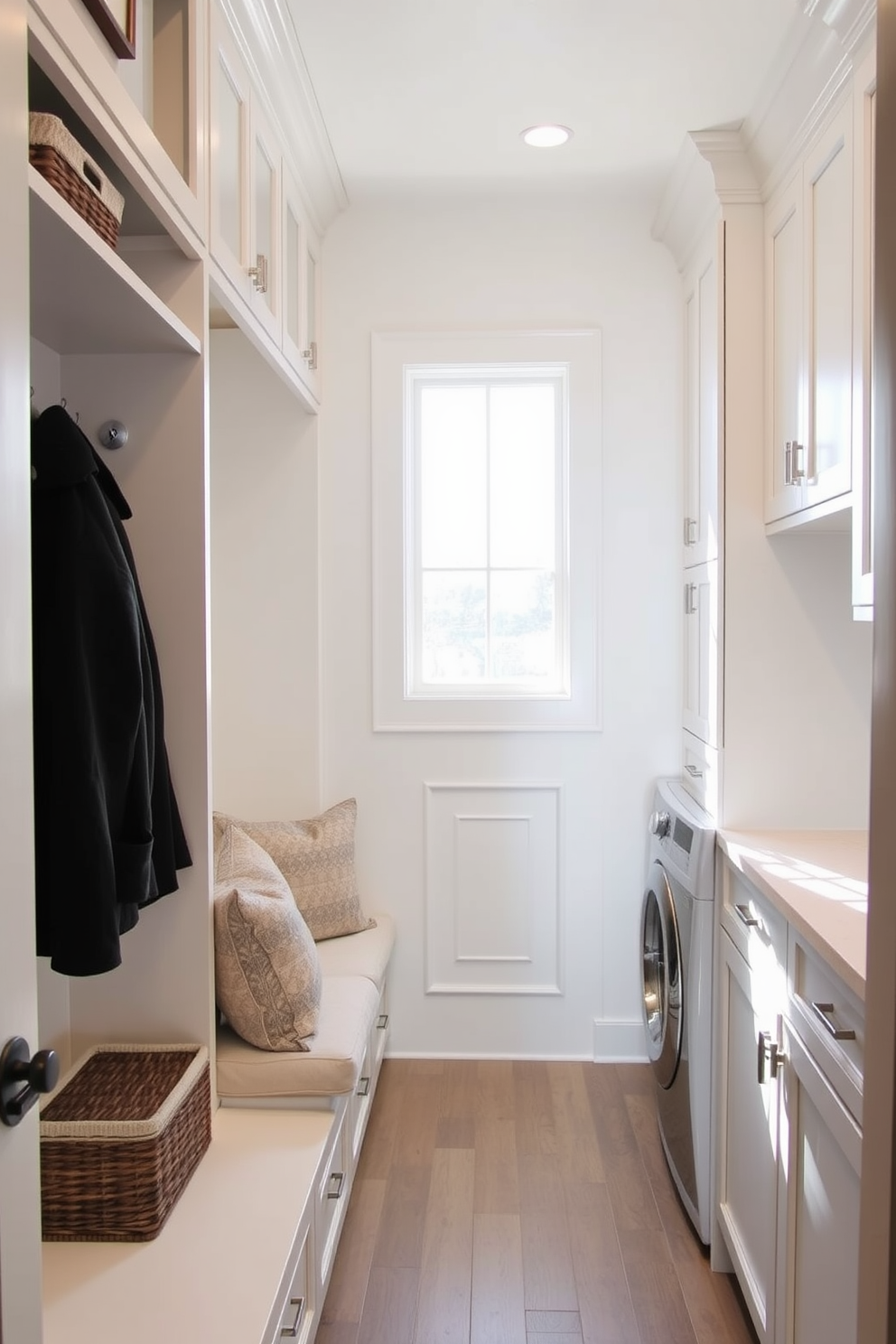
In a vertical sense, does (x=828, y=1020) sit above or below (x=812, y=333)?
below

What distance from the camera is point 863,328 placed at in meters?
1.77

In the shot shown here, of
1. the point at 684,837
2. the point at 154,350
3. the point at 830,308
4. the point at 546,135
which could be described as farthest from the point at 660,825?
the point at 546,135

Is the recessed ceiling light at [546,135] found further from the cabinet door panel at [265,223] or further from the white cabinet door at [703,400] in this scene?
the cabinet door panel at [265,223]

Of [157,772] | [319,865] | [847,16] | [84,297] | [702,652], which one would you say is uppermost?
[847,16]

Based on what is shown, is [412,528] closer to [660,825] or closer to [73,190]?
[660,825]

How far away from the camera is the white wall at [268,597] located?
315 cm

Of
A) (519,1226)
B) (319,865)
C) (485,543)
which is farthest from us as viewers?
(485,543)

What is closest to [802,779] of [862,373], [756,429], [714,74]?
[756,429]

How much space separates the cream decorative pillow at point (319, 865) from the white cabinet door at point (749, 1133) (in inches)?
46.6

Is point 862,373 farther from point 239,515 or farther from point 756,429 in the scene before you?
point 239,515

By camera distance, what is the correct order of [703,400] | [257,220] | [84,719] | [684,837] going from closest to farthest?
[84,719] → [257,220] → [684,837] → [703,400]

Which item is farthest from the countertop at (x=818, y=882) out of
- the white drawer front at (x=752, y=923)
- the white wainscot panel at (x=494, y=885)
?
the white wainscot panel at (x=494, y=885)

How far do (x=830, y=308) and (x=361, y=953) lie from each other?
2047mm

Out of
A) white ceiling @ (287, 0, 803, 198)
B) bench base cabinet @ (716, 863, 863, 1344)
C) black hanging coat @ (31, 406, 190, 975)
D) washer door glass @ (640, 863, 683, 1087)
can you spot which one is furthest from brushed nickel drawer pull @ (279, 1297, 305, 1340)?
white ceiling @ (287, 0, 803, 198)
